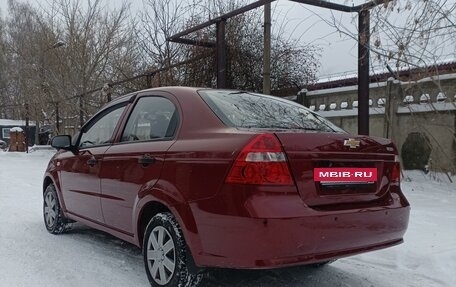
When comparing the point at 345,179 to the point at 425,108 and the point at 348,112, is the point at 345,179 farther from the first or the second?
the point at 348,112

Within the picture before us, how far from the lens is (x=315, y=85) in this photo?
12250mm

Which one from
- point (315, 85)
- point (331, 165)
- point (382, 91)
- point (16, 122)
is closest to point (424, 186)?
point (382, 91)

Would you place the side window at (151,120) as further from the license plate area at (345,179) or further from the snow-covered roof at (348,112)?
the snow-covered roof at (348,112)

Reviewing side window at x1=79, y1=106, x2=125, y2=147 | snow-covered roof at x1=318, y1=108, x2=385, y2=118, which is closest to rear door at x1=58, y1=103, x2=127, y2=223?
side window at x1=79, y1=106, x2=125, y2=147

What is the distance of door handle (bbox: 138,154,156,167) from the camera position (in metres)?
3.68

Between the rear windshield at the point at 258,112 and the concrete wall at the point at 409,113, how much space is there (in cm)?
403

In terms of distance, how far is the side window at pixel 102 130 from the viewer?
466 centimetres

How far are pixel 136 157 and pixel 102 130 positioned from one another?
3.91ft

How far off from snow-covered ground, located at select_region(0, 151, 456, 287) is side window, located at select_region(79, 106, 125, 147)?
43.6 inches

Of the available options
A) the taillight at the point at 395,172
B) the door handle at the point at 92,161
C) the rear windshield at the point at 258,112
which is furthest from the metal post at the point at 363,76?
the door handle at the point at 92,161

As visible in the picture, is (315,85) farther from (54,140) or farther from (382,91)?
(54,140)

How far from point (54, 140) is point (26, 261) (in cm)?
147

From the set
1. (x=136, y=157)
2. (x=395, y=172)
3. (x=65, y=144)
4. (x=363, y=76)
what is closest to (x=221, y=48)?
(x=363, y=76)

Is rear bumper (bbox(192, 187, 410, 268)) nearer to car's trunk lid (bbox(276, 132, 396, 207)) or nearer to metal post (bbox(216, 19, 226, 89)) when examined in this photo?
car's trunk lid (bbox(276, 132, 396, 207))
